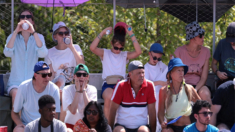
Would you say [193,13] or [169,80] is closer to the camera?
[169,80]

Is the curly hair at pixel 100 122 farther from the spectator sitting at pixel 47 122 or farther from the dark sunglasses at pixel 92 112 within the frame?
the spectator sitting at pixel 47 122

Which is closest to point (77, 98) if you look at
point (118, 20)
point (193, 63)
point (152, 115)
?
point (152, 115)

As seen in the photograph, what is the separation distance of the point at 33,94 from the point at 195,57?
8.76 feet

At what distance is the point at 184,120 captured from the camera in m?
4.72

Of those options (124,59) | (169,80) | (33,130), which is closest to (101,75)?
(124,59)

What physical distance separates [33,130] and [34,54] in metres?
1.83

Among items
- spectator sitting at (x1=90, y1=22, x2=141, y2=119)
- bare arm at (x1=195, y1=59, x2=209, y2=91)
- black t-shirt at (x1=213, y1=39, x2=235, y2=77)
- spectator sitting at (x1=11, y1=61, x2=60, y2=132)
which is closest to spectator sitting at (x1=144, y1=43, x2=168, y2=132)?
spectator sitting at (x1=90, y1=22, x2=141, y2=119)

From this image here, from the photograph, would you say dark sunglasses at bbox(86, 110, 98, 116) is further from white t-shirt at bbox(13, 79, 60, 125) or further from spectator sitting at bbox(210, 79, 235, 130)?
spectator sitting at bbox(210, 79, 235, 130)

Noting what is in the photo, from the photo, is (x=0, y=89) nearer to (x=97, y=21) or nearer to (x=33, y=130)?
(x=33, y=130)

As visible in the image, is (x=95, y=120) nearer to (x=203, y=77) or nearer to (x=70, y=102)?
(x=70, y=102)

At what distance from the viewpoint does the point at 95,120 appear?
173 inches

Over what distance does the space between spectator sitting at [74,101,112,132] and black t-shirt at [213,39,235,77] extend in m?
2.40

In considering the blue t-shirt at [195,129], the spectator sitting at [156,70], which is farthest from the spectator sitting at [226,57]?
the blue t-shirt at [195,129]

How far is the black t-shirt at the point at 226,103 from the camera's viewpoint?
4922 mm
